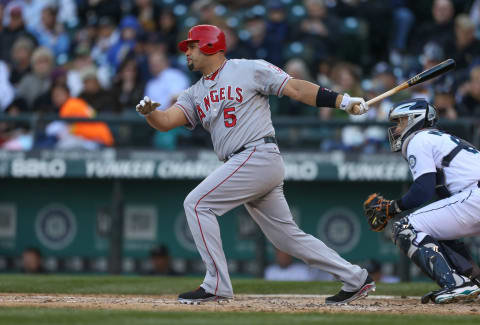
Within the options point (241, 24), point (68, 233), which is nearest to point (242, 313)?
point (68, 233)

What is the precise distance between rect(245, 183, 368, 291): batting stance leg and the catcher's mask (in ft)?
3.01

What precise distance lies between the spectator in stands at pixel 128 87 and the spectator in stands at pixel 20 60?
1512 mm

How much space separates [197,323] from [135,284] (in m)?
3.49

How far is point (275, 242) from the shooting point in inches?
244

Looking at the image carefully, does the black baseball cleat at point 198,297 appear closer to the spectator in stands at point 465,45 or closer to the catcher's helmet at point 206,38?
the catcher's helmet at point 206,38

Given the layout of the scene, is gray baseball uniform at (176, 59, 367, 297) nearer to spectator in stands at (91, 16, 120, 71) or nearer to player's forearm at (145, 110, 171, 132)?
player's forearm at (145, 110, 171, 132)

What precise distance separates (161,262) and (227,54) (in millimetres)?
2955

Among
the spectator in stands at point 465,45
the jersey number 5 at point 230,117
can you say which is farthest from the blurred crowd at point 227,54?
the jersey number 5 at point 230,117

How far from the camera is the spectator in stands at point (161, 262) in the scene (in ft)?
35.5

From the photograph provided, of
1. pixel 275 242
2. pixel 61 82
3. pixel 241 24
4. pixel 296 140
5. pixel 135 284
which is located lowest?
pixel 135 284

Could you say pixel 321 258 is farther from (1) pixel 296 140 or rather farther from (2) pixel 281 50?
(2) pixel 281 50

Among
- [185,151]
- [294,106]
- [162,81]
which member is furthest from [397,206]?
[162,81]

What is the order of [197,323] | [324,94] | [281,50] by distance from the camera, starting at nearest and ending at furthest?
[197,323]
[324,94]
[281,50]

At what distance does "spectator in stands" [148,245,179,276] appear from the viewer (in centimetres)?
1082
